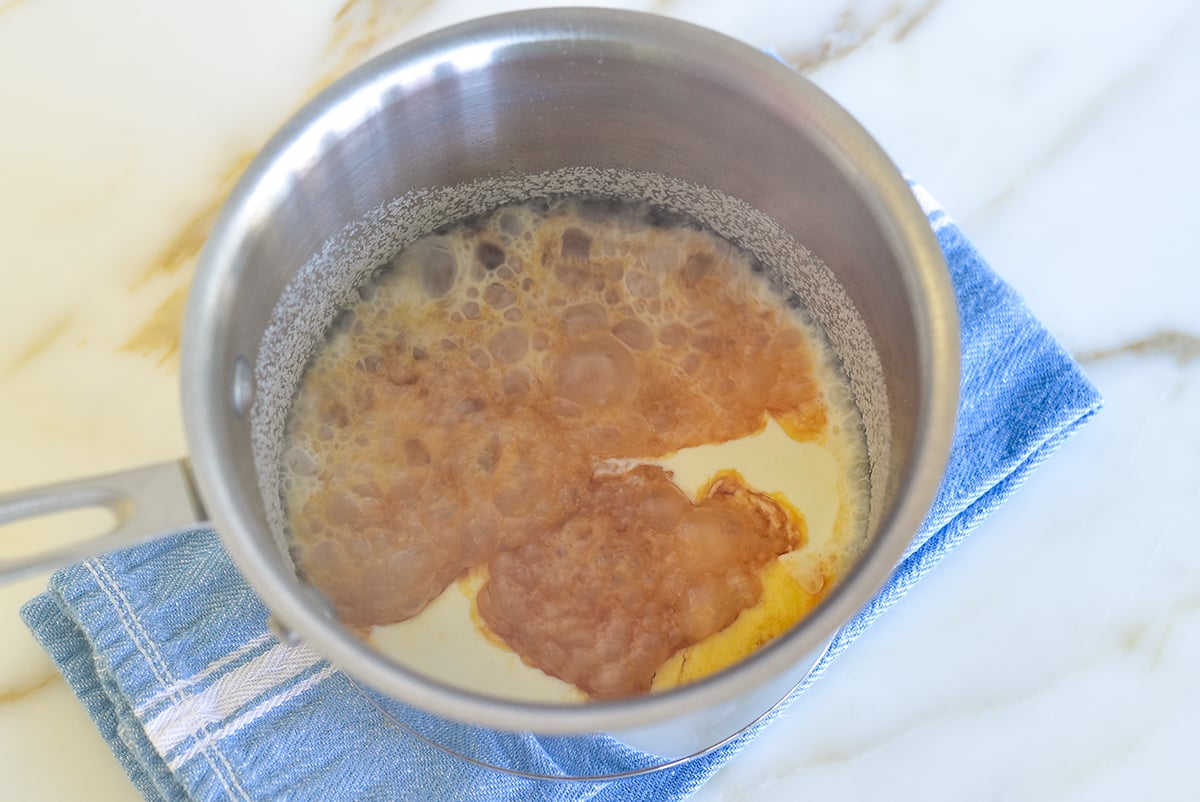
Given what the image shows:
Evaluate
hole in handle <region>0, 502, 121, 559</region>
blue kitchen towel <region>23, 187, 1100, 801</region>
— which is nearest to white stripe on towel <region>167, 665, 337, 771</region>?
blue kitchen towel <region>23, 187, 1100, 801</region>

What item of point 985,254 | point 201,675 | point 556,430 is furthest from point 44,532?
point 985,254

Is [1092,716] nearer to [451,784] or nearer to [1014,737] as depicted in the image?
[1014,737]

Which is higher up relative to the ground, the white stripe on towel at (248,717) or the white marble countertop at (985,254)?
the white marble countertop at (985,254)

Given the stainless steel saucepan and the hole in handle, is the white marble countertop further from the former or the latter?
the stainless steel saucepan

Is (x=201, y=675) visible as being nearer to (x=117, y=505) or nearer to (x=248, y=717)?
(x=248, y=717)

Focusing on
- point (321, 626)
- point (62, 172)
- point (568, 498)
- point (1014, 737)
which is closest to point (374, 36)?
point (62, 172)

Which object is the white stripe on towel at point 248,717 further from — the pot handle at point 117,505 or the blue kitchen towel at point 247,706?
the pot handle at point 117,505

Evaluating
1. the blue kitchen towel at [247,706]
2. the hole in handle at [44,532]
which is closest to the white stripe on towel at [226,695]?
the blue kitchen towel at [247,706]
